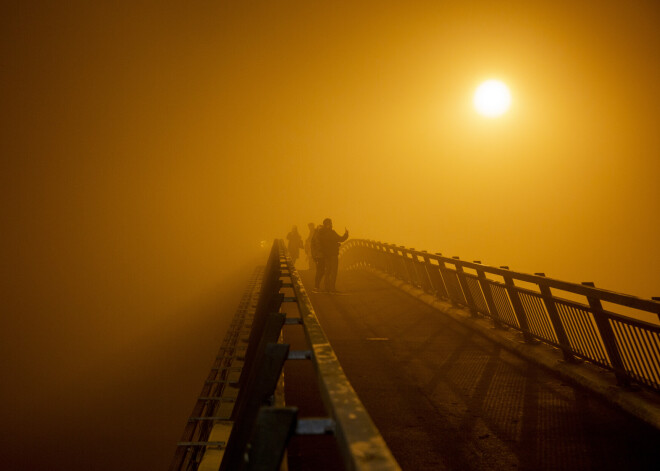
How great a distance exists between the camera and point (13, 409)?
55.4 metres

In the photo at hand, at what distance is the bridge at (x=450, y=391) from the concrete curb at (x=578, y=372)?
0.06ft

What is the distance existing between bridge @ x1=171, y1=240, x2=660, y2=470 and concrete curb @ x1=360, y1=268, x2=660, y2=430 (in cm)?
2

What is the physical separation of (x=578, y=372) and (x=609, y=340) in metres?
0.65

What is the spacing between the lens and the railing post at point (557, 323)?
23.0ft

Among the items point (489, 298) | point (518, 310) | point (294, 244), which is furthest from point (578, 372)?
point (294, 244)

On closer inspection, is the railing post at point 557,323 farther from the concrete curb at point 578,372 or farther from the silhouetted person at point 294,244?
the silhouetted person at point 294,244

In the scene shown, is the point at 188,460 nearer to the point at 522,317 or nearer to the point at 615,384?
the point at 615,384

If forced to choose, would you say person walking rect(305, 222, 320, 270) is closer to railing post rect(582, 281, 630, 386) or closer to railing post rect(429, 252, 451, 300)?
railing post rect(429, 252, 451, 300)

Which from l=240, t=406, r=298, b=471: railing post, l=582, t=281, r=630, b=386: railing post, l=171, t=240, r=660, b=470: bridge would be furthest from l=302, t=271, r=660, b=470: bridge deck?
l=240, t=406, r=298, b=471: railing post

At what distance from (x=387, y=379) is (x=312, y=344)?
408 centimetres

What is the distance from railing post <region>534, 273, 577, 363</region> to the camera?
7.00 metres

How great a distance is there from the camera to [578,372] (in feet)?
21.1

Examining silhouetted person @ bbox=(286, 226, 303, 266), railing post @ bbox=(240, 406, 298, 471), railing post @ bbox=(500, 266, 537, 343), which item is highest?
silhouetted person @ bbox=(286, 226, 303, 266)

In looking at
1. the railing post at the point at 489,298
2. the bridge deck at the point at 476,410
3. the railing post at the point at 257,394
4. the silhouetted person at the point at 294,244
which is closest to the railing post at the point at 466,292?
the railing post at the point at 489,298
